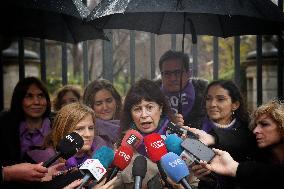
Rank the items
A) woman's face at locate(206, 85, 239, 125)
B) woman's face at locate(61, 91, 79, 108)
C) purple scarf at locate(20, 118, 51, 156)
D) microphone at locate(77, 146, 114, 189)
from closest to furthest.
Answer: microphone at locate(77, 146, 114, 189)
purple scarf at locate(20, 118, 51, 156)
woman's face at locate(206, 85, 239, 125)
woman's face at locate(61, 91, 79, 108)

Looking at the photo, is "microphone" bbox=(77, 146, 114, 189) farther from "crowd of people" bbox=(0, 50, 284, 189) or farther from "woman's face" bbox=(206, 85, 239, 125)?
"woman's face" bbox=(206, 85, 239, 125)

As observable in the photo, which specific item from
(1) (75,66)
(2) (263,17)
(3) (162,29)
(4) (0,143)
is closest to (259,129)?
(2) (263,17)

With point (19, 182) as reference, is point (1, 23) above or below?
above

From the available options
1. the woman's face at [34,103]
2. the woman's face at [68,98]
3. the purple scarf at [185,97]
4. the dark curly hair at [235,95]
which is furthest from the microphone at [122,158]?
the woman's face at [68,98]

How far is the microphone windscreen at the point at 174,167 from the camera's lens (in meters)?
2.51

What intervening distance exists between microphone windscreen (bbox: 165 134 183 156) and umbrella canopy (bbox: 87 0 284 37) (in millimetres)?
873

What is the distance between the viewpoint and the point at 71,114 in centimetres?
323

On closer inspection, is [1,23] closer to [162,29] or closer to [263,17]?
[162,29]

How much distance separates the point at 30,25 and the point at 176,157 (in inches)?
92.9

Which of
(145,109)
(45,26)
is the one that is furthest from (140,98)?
(45,26)

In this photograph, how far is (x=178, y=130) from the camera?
323 centimetres

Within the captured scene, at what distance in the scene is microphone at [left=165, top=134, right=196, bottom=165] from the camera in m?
2.68

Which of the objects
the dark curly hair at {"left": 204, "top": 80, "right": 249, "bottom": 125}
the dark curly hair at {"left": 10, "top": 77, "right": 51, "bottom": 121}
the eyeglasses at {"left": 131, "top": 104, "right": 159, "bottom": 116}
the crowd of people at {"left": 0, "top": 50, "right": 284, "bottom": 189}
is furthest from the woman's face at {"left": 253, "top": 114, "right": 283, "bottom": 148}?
the dark curly hair at {"left": 10, "top": 77, "right": 51, "bottom": 121}

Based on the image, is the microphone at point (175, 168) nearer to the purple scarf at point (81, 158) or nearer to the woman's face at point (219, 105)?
the purple scarf at point (81, 158)
